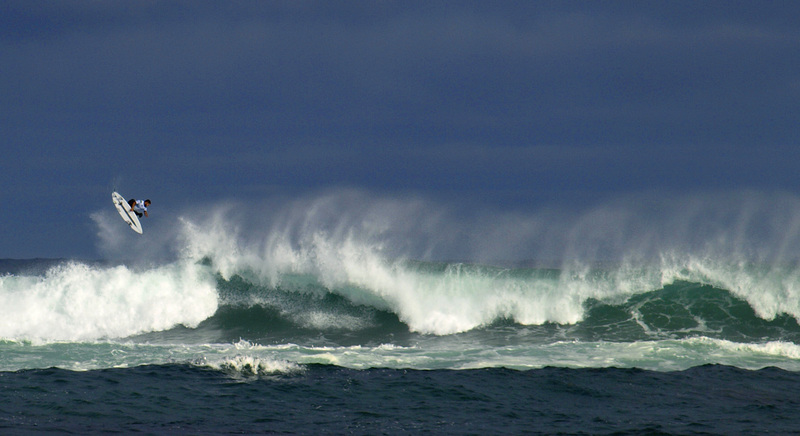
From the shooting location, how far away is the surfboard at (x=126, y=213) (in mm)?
25939

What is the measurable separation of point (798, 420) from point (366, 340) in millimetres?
11243

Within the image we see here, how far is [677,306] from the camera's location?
2141 cm

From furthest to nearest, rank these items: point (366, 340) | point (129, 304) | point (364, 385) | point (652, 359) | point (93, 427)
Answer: point (129, 304), point (366, 340), point (652, 359), point (364, 385), point (93, 427)

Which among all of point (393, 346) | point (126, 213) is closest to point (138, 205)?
point (126, 213)

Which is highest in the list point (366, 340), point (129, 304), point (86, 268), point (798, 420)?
point (86, 268)

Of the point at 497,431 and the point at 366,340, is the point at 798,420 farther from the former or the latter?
the point at 366,340

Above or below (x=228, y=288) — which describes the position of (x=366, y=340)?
below

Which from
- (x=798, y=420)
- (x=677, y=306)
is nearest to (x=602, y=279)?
(x=677, y=306)

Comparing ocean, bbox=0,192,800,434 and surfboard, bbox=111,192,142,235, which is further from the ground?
surfboard, bbox=111,192,142,235

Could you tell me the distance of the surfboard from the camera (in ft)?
85.1

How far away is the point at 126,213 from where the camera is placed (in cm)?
2650

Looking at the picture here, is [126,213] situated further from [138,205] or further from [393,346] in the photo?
[393,346]

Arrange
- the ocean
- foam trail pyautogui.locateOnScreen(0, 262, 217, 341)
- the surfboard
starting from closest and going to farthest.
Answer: the ocean < foam trail pyautogui.locateOnScreen(0, 262, 217, 341) < the surfboard

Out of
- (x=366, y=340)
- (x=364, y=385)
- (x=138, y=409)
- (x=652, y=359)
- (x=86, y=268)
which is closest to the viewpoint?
(x=138, y=409)
